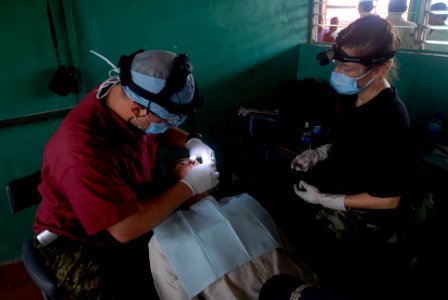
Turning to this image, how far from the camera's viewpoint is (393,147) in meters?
1.24

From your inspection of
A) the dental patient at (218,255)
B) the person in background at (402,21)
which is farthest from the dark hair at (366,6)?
the dental patient at (218,255)

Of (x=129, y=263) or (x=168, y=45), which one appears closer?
(x=129, y=263)

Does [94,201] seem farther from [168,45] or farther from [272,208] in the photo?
[168,45]

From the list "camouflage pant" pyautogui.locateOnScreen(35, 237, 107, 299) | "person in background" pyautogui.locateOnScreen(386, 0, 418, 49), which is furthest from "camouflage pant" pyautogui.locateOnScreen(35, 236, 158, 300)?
"person in background" pyautogui.locateOnScreen(386, 0, 418, 49)

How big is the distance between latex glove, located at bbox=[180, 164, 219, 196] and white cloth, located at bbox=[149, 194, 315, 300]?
4.8 inches

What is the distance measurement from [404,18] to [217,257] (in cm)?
228

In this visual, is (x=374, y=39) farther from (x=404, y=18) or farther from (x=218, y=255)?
(x=404, y=18)

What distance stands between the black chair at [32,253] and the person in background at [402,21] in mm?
2448

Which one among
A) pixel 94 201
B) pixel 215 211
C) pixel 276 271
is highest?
pixel 94 201

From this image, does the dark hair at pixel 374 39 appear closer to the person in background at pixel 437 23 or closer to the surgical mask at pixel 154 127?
the surgical mask at pixel 154 127

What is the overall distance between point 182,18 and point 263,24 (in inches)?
28.0

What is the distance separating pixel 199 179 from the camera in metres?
1.42

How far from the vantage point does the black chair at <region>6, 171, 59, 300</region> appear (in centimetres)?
118

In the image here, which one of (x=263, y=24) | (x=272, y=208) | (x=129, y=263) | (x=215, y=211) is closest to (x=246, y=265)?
(x=215, y=211)
